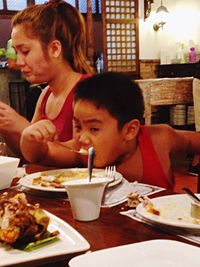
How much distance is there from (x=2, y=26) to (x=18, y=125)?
784cm

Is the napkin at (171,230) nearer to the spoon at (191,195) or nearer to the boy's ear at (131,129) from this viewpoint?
the spoon at (191,195)

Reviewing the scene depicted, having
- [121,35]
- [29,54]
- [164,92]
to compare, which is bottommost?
[164,92]

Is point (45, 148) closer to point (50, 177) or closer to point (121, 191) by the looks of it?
point (50, 177)

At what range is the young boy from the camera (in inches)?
55.3

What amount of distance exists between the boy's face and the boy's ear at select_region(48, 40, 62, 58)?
46 centimetres

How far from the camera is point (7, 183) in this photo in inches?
46.4

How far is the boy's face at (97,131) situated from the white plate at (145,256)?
75 cm

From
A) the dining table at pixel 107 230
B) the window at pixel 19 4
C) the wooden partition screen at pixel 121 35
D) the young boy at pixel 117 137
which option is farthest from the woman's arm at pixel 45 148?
the window at pixel 19 4

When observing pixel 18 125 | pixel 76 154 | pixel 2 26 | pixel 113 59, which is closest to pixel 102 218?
pixel 76 154

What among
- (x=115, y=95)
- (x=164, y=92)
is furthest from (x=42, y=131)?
(x=164, y=92)

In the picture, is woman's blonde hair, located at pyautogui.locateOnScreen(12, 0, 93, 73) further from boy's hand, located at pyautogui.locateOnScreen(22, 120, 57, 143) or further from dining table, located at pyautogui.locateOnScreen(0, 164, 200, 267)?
dining table, located at pyautogui.locateOnScreen(0, 164, 200, 267)

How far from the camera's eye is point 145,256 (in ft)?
2.14

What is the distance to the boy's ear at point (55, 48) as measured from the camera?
1.81 metres

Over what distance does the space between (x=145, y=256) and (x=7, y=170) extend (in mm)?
600
